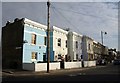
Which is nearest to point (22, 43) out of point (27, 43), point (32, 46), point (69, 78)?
point (27, 43)

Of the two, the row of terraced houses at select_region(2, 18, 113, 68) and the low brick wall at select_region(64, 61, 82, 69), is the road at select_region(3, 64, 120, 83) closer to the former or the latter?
the row of terraced houses at select_region(2, 18, 113, 68)

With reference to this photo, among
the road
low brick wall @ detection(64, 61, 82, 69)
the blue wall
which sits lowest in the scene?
the road

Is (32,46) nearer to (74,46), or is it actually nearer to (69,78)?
(69,78)

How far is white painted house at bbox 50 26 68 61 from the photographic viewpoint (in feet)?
151

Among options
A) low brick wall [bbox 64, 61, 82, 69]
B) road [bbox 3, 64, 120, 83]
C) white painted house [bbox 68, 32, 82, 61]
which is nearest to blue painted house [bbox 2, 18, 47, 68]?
low brick wall [bbox 64, 61, 82, 69]

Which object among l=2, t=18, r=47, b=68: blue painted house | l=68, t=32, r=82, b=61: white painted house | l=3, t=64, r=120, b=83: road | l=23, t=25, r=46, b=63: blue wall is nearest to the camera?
l=3, t=64, r=120, b=83: road

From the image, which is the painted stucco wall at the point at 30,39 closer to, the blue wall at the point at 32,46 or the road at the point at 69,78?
the blue wall at the point at 32,46

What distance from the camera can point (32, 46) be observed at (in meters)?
39.6

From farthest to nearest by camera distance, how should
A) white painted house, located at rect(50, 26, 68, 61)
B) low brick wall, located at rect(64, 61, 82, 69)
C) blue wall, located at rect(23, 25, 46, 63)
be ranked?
white painted house, located at rect(50, 26, 68, 61), low brick wall, located at rect(64, 61, 82, 69), blue wall, located at rect(23, 25, 46, 63)

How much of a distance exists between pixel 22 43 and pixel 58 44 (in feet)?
38.9

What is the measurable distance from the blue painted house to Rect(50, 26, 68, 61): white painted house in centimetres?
307

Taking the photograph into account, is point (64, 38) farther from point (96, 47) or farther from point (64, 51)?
point (96, 47)

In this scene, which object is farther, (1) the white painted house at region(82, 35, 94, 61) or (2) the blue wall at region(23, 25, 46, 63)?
(1) the white painted house at region(82, 35, 94, 61)

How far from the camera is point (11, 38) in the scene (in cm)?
4119
